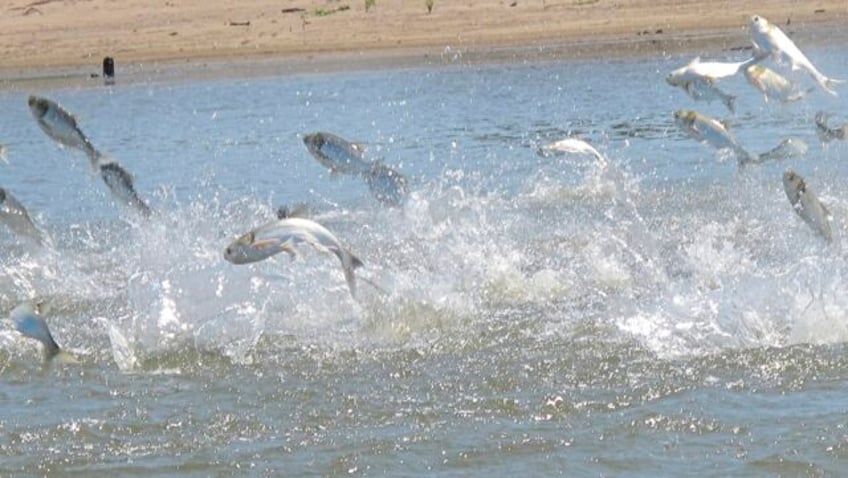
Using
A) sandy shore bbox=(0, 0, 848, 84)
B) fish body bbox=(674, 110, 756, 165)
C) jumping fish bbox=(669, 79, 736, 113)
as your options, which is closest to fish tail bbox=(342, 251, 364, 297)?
fish body bbox=(674, 110, 756, 165)

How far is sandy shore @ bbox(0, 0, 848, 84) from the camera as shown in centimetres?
3127

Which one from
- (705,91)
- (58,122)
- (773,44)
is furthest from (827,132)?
(58,122)

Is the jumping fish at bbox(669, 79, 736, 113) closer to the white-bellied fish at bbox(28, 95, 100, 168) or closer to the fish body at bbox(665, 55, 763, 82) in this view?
the fish body at bbox(665, 55, 763, 82)

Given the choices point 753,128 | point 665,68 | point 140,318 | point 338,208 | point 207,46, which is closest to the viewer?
point 140,318

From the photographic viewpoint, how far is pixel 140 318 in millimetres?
9969

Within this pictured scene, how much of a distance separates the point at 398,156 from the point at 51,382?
31.0ft

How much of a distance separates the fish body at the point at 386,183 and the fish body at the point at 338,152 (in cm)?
18

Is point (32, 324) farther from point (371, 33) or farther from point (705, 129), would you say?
point (371, 33)

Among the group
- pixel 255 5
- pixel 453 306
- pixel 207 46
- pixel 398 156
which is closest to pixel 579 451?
pixel 453 306

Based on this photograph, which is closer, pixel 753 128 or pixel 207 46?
pixel 753 128

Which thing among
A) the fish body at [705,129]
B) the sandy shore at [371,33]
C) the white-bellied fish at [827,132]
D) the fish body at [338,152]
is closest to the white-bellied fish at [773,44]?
the fish body at [705,129]

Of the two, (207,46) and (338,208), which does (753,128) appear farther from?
(207,46)

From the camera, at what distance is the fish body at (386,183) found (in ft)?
35.2

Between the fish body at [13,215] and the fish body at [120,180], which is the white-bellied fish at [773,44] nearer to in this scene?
the fish body at [120,180]
